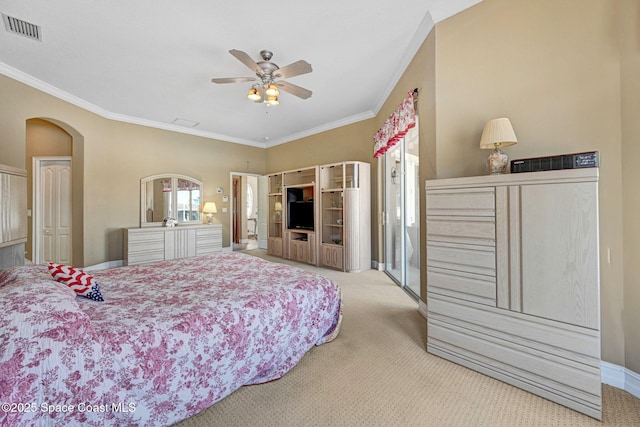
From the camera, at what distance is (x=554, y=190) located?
1.58 metres

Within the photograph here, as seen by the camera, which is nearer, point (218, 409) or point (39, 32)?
Answer: point (218, 409)

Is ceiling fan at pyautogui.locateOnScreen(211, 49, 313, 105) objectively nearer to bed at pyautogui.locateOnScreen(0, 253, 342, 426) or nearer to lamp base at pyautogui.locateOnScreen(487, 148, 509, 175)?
lamp base at pyautogui.locateOnScreen(487, 148, 509, 175)

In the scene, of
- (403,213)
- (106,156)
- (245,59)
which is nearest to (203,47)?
(245,59)

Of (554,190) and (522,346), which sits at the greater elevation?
(554,190)

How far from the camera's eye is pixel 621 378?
1.67m

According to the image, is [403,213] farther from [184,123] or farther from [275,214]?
[184,123]

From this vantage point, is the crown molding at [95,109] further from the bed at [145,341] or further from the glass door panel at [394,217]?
the glass door panel at [394,217]

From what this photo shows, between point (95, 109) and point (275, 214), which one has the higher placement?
point (95, 109)

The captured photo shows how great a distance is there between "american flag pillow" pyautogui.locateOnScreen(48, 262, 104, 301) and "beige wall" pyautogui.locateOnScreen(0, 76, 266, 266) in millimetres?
2806

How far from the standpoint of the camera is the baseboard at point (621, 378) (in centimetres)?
161

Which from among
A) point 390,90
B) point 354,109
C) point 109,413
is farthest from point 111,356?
point 354,109

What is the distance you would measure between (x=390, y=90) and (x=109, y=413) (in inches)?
170

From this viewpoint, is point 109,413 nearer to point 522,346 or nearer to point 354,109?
point 522,346

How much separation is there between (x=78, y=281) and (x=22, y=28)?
2.76 meters
